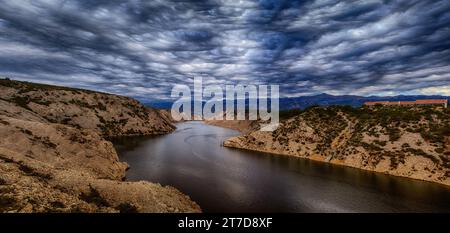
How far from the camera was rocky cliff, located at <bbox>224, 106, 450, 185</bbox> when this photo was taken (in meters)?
67.2

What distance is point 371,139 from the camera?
3238 inches

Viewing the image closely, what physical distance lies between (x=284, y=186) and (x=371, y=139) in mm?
43699

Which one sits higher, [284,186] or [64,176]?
[64,176]

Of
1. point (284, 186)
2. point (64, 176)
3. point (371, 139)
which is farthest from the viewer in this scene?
point (371, 139)

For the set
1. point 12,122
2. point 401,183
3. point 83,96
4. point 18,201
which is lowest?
point 401,183

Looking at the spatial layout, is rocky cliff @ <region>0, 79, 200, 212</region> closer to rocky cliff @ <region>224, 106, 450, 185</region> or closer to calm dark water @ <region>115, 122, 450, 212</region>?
calm dark water @ <region>115, 122, 450, 212</region>

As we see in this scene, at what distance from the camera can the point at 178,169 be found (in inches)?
2589

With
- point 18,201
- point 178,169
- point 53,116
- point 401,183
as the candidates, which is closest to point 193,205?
point 18,201

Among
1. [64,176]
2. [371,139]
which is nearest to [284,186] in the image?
[64,176]

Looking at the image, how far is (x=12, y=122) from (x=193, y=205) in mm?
42372

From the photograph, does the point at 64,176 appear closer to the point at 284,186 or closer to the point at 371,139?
the point at 284,186

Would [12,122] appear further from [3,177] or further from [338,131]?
[338,131]
